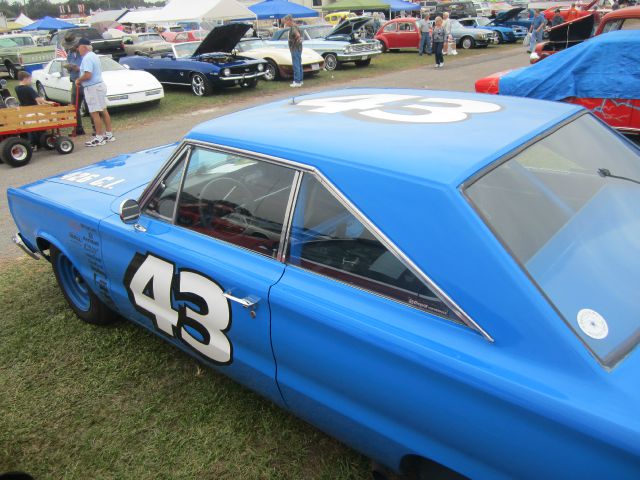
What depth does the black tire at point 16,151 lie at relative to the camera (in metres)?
7.56

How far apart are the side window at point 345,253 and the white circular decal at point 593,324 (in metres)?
0.35

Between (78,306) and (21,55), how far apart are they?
1866cm

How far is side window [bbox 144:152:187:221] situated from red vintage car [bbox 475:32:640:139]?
5.36m

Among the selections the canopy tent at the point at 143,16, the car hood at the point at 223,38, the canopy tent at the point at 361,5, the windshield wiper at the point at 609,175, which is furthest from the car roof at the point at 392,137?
the canopy tent at the point at 361,5

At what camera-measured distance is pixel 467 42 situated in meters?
21.5

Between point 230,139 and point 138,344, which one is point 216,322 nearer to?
point 230,139

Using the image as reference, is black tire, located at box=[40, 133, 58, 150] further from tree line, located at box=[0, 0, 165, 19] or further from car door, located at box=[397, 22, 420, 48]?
tree line, located at box=[0, 0, 165, 19]

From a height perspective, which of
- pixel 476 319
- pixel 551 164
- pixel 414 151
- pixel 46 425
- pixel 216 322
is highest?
pixel 414 151

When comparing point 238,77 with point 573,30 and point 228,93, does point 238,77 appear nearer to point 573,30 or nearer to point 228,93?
point 228,93

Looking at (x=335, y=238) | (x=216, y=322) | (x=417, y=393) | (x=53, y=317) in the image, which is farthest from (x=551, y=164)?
(x=53, y=317)

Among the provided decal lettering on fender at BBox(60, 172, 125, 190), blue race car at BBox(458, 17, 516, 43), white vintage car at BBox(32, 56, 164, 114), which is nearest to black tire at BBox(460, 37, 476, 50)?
blue race car at BBox(458, 17, 516, 43)

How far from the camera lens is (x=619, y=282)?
1561 mm

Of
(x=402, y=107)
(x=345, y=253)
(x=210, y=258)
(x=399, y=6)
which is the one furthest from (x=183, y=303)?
(x=399, y=6)

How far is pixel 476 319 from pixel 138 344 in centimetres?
244
